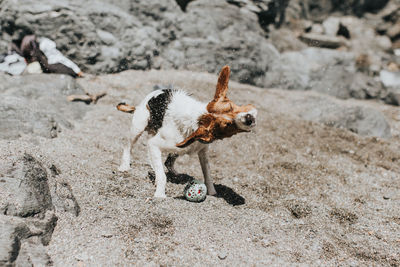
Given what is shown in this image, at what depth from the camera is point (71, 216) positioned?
9.52 feet

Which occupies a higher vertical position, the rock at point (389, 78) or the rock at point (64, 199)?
the rock at point (64, 199)

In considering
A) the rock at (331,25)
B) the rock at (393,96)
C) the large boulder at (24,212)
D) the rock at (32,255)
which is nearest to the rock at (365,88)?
the rock at (393,96)

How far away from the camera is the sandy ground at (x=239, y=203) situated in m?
2.76

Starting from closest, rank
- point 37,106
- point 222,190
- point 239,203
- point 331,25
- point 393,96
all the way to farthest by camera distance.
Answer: point 239,203
point 222,190
point 37,106
point 393,96
point 331,25

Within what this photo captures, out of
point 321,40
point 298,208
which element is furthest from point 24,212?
point 321,40

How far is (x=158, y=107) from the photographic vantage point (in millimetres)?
3549

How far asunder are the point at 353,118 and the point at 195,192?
4831 mm

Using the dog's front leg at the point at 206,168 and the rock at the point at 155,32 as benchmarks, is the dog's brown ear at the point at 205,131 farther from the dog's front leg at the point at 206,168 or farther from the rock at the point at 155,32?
the rock at the point at 155,32

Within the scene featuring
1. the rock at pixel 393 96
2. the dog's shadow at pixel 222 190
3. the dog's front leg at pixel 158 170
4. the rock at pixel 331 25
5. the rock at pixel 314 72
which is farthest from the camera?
the rock at pixel 331 25

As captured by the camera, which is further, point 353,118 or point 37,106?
point 353,118

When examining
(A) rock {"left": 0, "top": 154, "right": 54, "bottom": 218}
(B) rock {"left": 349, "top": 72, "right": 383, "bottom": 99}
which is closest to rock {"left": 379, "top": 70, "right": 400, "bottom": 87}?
(B) rock {"left": 349, "top": 72, "right": 383, "bottom": 99}

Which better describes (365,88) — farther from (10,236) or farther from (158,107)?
(10,236)

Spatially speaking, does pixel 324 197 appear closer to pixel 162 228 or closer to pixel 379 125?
pixel 162 228

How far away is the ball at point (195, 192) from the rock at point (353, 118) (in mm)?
4501
